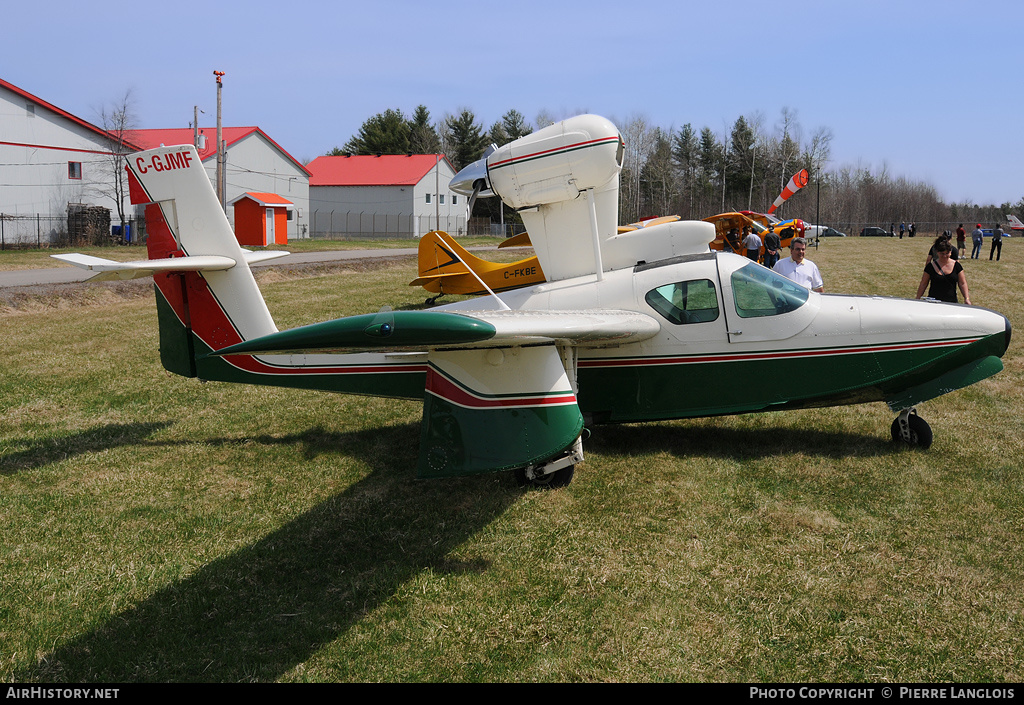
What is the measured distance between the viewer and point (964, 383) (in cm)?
669

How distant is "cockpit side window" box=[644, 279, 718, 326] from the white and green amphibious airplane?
0.04ft

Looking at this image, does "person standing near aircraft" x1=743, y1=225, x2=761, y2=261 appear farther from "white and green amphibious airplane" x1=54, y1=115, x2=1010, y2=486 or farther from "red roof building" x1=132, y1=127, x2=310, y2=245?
"red roof building" x1=132, y1=127, x2=310, y2=245

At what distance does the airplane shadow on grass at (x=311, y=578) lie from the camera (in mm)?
4055

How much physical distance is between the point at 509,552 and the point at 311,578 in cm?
141

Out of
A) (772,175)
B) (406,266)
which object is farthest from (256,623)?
(772,175)

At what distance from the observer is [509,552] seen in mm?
5316

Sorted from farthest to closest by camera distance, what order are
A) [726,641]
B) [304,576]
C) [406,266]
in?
[406,266] → [304,576] → [726,641]

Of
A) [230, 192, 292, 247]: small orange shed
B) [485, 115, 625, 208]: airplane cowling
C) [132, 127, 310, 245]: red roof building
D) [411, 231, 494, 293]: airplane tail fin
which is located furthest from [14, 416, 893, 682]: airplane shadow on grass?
[132, 127, 310, 245]: red roof building

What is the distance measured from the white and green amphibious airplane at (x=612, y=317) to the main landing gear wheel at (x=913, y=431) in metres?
0.01

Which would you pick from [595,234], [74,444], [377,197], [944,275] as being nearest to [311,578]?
[595,234]

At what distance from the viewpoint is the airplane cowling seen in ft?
22.9

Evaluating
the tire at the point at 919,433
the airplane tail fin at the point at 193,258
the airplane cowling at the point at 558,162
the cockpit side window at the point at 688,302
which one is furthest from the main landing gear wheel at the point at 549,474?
the tire at the point at 919,433
